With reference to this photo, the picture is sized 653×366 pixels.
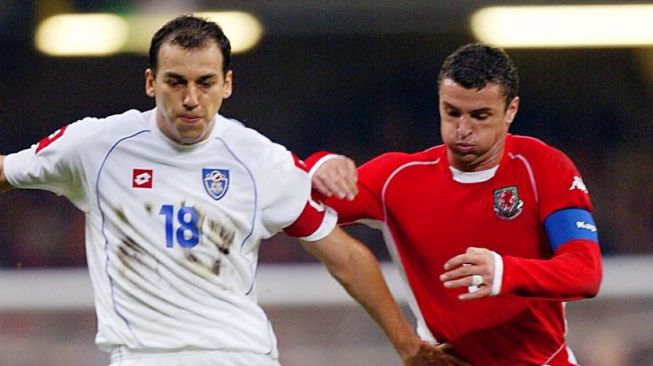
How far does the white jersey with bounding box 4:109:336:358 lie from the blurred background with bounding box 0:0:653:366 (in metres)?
3.79

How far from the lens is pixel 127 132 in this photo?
12.3 ft

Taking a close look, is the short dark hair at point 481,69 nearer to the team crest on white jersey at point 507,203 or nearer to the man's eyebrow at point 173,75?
the team crest on white jersey at point 507,203

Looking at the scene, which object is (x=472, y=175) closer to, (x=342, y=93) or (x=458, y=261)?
(x=458, y=261)

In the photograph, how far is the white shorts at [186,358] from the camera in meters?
3.59

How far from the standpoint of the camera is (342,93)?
26.2 ft

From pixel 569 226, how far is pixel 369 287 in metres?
0.61

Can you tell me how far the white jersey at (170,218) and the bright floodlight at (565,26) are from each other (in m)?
4.18

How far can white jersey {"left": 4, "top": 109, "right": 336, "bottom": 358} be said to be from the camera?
3.62 m

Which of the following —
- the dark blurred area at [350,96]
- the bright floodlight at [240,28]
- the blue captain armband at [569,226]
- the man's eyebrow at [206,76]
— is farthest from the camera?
the dark blurred area at [350,96]

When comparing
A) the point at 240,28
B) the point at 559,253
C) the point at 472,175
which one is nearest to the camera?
the point at 559,253

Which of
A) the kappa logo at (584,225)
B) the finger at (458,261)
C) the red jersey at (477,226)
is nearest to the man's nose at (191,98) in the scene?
the red jersey at (477,226)

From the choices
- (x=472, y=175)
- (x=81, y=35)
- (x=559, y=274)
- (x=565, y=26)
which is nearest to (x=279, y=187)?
(x=472, y=175)

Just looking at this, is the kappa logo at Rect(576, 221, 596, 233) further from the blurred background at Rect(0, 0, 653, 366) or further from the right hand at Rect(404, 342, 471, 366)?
the blurred background at Rect(0, 0, 653, 366)

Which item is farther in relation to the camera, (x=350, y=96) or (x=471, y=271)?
(x=350, y=96)
